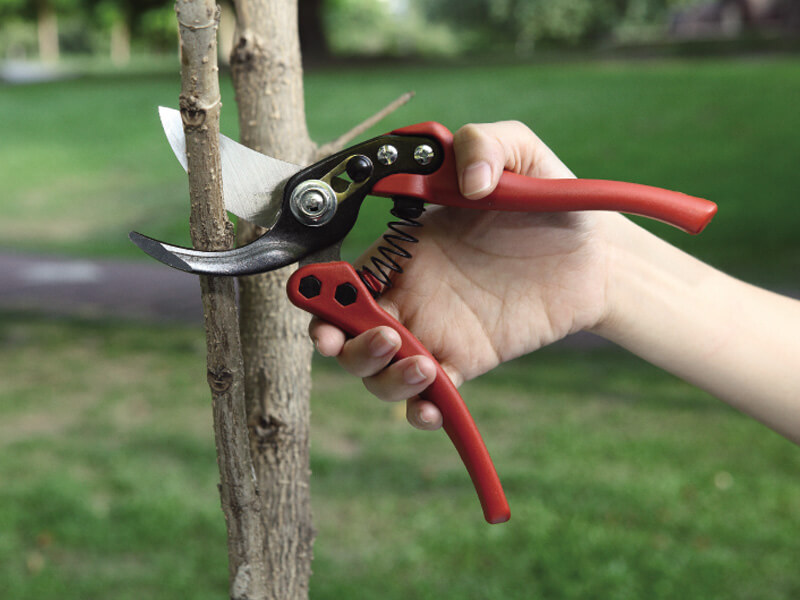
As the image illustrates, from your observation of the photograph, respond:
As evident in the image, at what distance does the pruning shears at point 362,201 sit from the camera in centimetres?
121

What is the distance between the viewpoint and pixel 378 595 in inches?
108

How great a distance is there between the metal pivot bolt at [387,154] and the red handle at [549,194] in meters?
0.03

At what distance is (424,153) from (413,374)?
1.22ft

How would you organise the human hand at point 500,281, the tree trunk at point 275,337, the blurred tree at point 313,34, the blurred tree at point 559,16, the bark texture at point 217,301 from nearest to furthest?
1. the bark texture at point 217,301
2. the human hand at point 500,281
3. the tree trunk at point 275,337
4. the blurred tree at point 313,34
5. the blurred tree at point 559,16

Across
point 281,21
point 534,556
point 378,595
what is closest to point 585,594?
point 534,556

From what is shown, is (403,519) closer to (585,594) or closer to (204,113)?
(585,594)

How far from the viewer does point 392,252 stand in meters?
1.37

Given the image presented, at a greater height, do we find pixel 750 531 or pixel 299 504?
pixel 299 504

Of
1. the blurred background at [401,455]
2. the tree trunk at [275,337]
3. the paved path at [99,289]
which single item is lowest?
the paved path at [99,289]

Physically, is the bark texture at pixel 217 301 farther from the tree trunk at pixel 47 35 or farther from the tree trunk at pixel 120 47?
the tree trunk at pixel 120 47

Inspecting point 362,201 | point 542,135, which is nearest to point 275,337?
point 362,201

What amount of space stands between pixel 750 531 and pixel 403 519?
1426 mm

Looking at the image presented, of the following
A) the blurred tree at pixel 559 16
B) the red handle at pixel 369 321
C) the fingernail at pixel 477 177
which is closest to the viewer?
the fingernail at pixel 477 177

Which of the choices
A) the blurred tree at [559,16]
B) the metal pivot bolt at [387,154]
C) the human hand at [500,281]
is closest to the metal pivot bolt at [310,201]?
the metal pivot bolt at [387,154]
